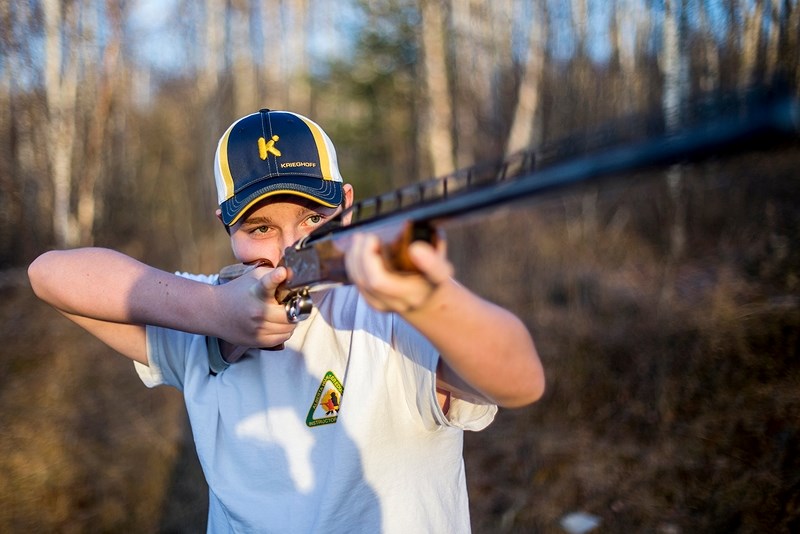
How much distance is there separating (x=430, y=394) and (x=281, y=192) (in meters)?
0.71

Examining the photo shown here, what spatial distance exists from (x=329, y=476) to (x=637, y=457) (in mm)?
3865

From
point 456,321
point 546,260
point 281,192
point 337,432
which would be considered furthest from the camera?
point 546,260

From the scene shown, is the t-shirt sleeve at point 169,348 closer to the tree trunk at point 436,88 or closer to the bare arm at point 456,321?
the bare arm at point 456,321

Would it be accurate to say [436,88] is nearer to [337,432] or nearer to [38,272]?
[38,272]

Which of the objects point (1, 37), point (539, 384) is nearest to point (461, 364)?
point (539, 384)

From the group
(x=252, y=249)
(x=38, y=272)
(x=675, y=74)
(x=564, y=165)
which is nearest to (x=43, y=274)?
(x=38, y=272)

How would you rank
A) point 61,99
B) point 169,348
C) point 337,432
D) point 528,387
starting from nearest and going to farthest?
1. point 528,387
2. point 337,432
3. point 169,348
4. point 61,99

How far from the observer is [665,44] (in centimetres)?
691

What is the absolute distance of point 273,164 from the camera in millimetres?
1923

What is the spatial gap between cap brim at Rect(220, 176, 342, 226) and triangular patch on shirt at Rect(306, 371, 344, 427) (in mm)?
493

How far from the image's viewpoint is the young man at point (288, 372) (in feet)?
5.46

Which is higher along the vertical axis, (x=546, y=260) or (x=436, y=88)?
(x=436, y=88)

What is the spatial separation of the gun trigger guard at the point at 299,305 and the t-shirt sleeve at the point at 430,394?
0.25m

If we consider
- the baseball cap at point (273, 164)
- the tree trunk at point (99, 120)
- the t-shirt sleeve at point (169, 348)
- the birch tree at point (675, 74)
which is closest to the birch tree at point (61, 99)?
the tree trunk at point (99, 120)
